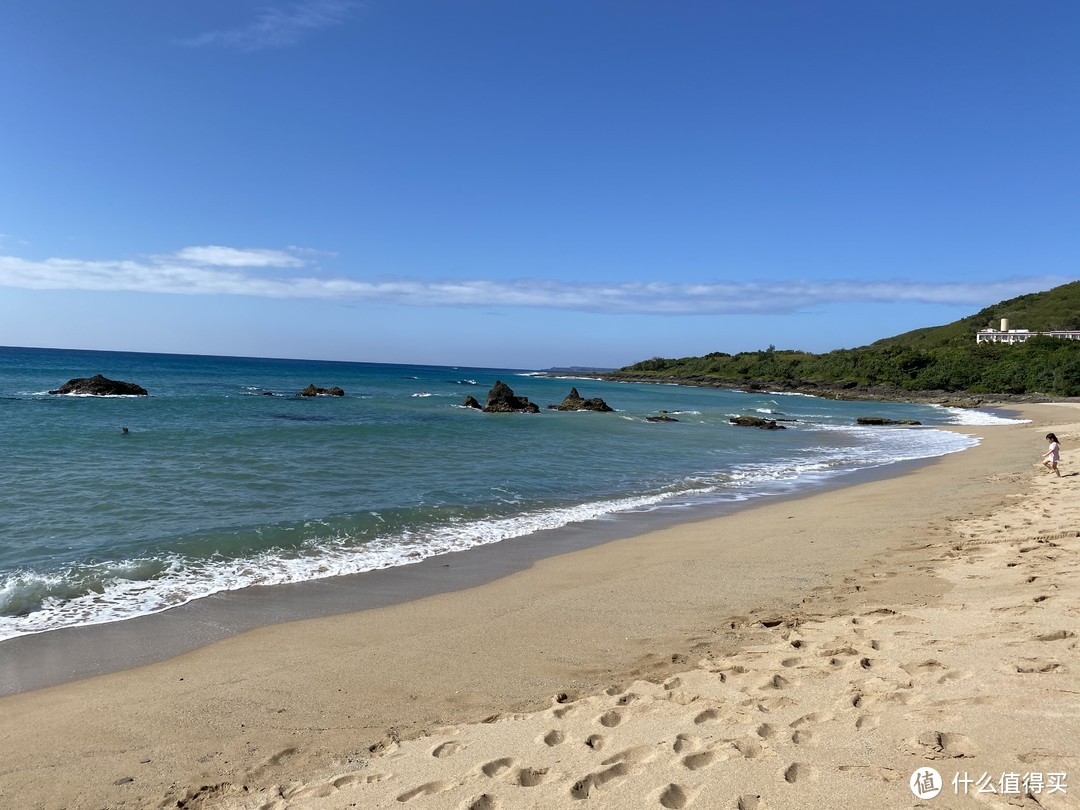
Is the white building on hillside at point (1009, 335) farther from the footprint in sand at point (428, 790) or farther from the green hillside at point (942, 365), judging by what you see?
the footprint in sand at point (428, 790)

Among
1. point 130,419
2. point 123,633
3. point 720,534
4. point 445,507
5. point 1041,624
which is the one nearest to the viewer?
point 1041,624

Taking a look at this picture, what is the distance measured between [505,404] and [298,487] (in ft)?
84.5

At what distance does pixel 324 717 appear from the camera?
4.48 m

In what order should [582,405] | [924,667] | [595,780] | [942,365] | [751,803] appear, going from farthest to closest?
1. [942,365]
2. [582,405]
3. [924,667]
4. [595,780]
5. [751,803]

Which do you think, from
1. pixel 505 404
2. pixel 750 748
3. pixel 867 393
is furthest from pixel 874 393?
pixel 750 748

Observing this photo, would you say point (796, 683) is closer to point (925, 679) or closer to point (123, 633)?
point (925, 679)

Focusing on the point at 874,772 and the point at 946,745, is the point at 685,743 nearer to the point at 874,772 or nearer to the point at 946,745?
the point at 874,772

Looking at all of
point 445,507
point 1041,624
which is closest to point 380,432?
point 445,507

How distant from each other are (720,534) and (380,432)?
56.8 ft

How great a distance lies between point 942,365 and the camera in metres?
74.5

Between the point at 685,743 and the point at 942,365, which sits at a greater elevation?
the point at 942,365

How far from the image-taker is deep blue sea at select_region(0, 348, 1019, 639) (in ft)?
26.6

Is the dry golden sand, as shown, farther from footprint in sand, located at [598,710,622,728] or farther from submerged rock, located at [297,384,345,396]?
submerged rock, located at [297,384,345,396]

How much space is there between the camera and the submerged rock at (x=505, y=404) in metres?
38.3
